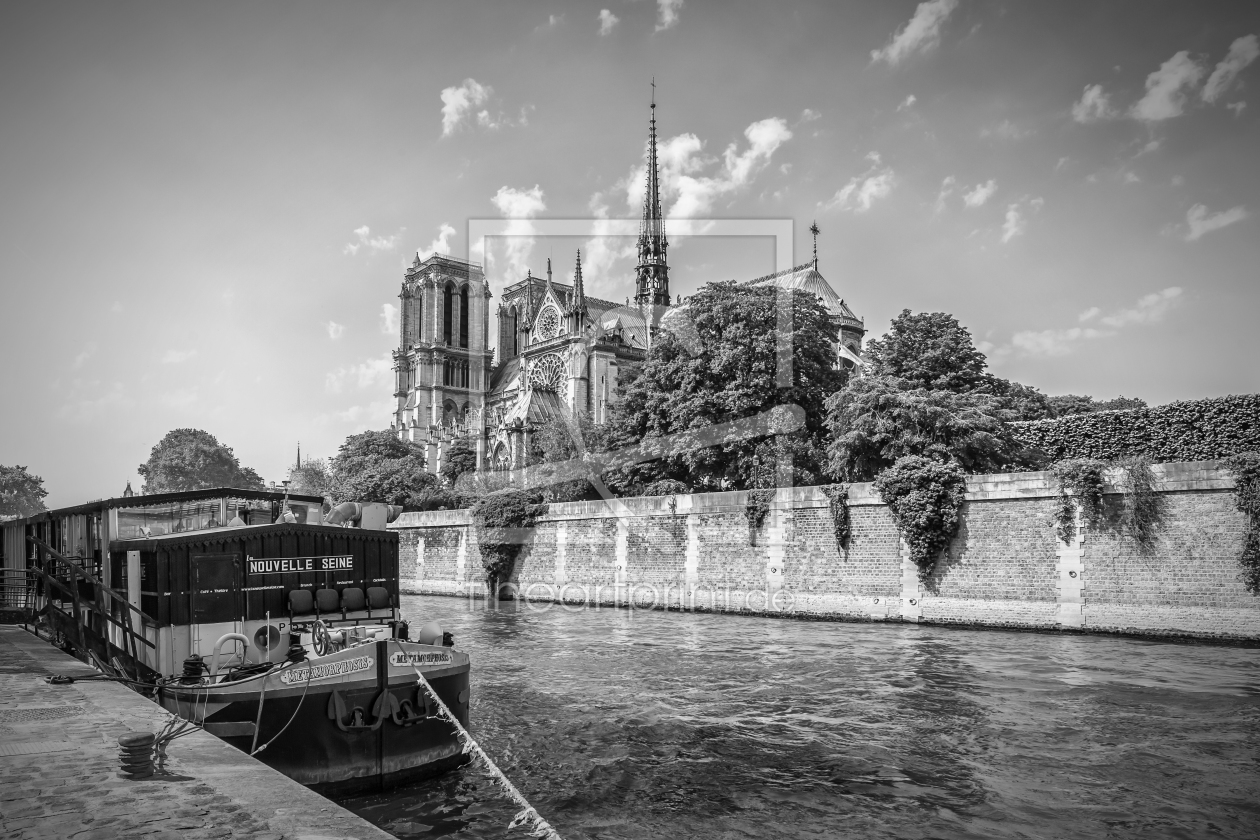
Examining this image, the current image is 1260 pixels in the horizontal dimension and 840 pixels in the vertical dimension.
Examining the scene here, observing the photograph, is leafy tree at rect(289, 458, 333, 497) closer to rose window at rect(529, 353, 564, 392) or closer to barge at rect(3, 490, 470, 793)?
rose window at rect(529, 353, 564, 392)

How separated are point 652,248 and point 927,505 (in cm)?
5990

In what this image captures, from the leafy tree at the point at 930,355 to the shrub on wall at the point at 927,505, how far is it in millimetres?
9076

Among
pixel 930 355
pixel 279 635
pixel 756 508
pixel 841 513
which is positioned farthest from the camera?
pixel 930 355

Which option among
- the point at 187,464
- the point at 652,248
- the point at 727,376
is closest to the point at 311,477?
the point at 187,464

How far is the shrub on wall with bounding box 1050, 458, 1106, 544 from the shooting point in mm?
20016

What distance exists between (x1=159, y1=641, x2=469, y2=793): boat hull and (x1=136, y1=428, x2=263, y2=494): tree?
3591 inches

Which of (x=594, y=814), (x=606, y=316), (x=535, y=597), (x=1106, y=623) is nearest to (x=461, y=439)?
(x=606, y=316)

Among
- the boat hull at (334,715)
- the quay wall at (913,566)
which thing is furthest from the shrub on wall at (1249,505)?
the boat hull at (334,715)

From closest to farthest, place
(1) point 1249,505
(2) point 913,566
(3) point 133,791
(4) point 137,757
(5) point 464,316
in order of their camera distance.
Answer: (3) point 133,791
(4) point 137,757
(1) point 1249,505
(2) point 913,566
(5) point 464,316

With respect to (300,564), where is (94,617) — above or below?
below

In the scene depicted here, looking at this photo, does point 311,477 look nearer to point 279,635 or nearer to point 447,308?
point 447,308

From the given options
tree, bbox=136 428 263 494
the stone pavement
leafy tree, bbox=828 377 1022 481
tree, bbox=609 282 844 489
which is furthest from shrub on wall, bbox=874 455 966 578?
tree, bbox=136 428 263 494

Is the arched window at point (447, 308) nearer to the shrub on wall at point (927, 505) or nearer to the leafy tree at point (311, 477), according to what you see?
the leafy tree at point (311, 477)

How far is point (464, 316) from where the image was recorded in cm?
10550
